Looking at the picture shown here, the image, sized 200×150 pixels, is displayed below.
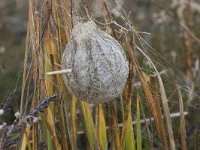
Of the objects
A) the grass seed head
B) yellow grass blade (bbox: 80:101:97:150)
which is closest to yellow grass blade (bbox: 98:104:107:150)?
yellow grass blade (bbox: 80:101:97:150)

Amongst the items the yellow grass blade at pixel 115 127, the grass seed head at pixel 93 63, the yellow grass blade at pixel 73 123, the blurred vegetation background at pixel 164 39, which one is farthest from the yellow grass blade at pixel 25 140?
the blurred vegetation background at pixel 164 39

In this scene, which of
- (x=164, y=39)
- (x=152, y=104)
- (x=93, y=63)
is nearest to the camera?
(x=93, y=63)

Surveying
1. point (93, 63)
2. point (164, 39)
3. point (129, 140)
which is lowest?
point (129, 140)

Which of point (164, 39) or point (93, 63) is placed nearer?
point (93, 63)

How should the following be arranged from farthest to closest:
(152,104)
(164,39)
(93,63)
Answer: (164,39), (152,104), (93,63)

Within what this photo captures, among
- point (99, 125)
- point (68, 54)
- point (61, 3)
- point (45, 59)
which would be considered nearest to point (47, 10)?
point (61, 3)

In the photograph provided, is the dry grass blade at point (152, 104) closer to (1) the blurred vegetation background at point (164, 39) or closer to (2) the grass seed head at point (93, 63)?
(2) the grass seed head at point (93, 63)

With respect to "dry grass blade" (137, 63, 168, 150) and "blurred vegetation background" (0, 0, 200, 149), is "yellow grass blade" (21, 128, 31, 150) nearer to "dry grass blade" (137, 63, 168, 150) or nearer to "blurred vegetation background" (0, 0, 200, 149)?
"dry grass blade" (137, 63, 168, 150)

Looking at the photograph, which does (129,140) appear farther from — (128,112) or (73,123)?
(73,123)

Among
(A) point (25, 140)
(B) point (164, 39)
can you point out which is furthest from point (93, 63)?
(B) point (164, 39)
